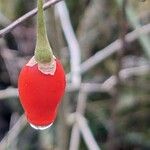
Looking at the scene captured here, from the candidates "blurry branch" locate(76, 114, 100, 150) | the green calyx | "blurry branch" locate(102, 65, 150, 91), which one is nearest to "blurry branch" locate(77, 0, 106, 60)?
"blurry branch" locate(102, 65, 150, 91)

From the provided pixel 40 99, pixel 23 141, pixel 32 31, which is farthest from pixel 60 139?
pixel 40 99

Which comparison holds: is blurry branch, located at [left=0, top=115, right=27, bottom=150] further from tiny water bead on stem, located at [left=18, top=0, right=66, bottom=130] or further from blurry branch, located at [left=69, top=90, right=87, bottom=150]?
tiny water bead on stem, located at [left=18, top=0, right=66, bottom=130]

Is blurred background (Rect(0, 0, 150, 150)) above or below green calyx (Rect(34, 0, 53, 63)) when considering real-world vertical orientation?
below

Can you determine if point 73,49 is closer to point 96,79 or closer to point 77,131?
point 77,131

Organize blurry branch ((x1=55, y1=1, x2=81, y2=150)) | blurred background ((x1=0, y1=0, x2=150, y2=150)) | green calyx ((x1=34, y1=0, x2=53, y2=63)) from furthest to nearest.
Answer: blurred background ((x1=0, y1=0, x2=150, y2=150))
blurry branch ((x1=55, y1=1, x2=81, y2=150))
green calyx ((x1=34, y1=0, x2=53, y2=63))

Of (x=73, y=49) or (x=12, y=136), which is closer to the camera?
(x=73, y=49)

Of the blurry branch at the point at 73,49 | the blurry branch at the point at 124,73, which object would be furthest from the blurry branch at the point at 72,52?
the blurry branch at the point at 124,73

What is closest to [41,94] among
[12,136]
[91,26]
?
[12,136]

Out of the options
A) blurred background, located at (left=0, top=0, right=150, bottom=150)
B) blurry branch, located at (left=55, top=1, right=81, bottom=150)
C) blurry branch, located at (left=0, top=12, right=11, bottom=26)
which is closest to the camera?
blurry branch, located at (left=55, top=1, right=81, bottom=150)
